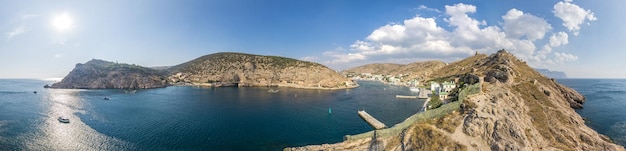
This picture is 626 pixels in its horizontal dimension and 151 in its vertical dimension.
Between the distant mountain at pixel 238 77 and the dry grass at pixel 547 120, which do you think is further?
the distant mountain at pixel 238 77

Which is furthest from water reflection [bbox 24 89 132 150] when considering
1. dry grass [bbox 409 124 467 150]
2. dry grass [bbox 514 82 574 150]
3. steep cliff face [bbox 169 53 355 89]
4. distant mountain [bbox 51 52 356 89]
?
steep cliff face [bbox 169 53 355 89]

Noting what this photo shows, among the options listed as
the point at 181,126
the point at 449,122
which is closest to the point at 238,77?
the point at 181,126

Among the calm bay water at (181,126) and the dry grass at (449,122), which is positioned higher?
the dry grass at (449,122)

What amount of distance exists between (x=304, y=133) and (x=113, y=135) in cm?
3691

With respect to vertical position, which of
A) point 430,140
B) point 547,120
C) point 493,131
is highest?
point 493,131

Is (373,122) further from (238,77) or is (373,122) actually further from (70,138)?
(238,77)

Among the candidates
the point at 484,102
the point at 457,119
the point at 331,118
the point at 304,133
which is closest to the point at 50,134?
the point at 304,133

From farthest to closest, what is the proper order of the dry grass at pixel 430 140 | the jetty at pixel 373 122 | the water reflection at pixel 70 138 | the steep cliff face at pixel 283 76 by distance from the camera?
1. the steep cliff face at pixel 283 76
2. the jetty at pixel 373 122
3. the water reflection at pixel 70 138
4. the dry grass at pixel 430 140

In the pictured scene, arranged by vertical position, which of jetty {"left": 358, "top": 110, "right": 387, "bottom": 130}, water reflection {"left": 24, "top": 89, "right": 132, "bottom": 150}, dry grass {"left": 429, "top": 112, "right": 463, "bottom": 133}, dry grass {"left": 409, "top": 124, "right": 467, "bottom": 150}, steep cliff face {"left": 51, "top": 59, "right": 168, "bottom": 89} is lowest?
water reflection {"left": 24, "top": 89, "right": 132, "bottom": 150}

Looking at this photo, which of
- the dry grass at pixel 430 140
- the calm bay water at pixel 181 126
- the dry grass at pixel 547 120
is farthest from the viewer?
the calm bay water at pixel 181 126

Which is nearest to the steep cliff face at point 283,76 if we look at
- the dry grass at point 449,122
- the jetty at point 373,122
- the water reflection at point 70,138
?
the jetty at point 373,122

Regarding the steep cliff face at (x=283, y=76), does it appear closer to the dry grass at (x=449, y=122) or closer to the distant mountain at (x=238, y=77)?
the distant mountain at (x=238, y=77)

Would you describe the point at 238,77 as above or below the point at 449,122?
above

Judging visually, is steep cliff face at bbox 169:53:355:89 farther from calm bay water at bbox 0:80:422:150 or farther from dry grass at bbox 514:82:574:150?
dry grass at bbox 514:82:574:150
